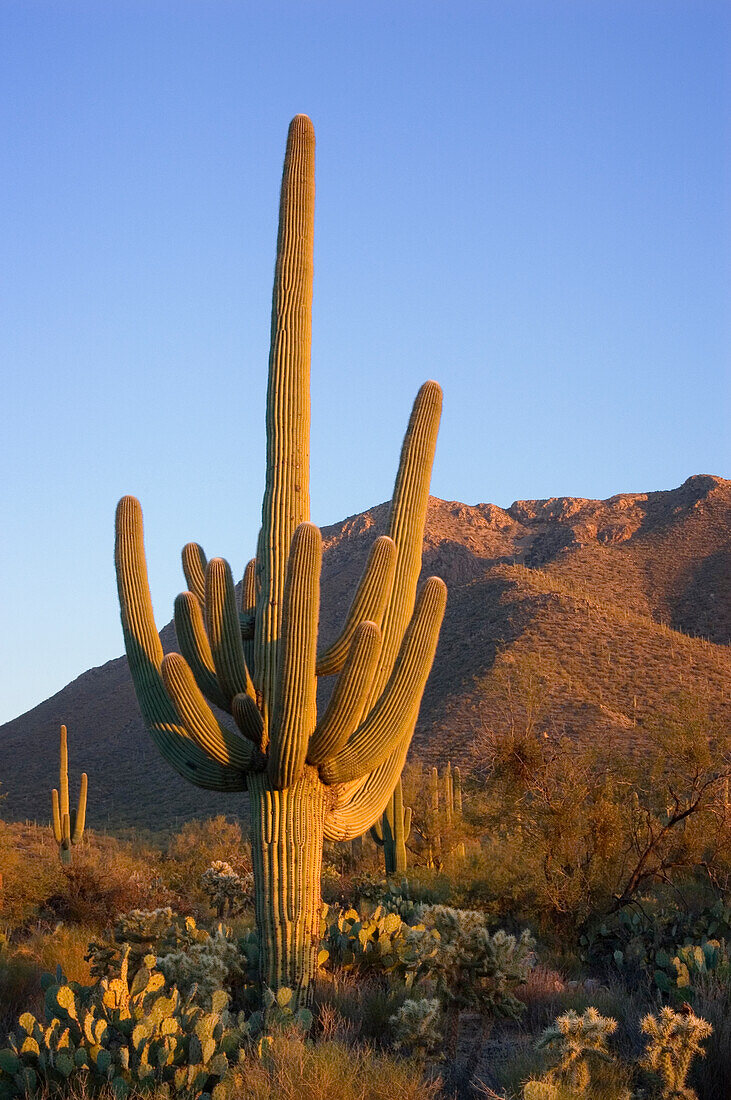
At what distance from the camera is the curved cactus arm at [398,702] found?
757cm

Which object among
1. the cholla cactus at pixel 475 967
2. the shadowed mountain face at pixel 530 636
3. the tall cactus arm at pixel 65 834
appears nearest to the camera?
the cholla cactus at pixel 475 967

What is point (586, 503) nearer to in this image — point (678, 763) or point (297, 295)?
point (678, 763)

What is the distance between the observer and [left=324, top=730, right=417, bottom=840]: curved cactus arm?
25.5 ft

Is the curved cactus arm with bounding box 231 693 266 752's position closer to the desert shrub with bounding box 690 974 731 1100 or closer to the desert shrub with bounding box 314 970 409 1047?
the desert shrub with bounding box 314 970 409 1047

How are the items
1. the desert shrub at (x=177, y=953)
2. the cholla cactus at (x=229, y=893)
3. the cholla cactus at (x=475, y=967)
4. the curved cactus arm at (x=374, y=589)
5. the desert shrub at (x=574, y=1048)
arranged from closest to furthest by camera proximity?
the desert shrub at (x=574, y=1048), the cholla cactus at (x=475, y=967), the desert shrub at (x=177, y=953), the curved cactus arm at (x=374, y=589), the cholla cactus at (x=229, y=893)

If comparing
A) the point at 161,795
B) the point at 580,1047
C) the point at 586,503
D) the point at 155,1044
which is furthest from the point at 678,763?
the point at 586,503

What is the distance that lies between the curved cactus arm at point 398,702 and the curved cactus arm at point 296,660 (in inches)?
16.2

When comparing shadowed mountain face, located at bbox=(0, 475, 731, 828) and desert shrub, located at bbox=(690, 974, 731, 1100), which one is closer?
desert shrub, located at bbox=(690, 974, 731, 1100)

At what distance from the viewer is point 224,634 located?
784 centimetres

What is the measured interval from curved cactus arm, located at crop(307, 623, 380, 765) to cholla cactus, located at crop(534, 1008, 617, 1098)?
8.28ft

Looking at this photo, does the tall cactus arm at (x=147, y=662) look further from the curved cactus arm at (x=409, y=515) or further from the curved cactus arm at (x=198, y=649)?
the curved cactus arm at (x=409, y=515)

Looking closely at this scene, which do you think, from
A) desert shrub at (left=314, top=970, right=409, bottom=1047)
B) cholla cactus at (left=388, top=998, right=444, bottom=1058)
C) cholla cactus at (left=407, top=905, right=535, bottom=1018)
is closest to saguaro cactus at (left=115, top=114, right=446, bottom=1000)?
desert shrub at (left=314, top=970, right=409, bottom=1047)

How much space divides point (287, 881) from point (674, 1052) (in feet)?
9.28

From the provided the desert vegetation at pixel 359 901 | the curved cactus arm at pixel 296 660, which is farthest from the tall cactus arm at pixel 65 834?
the curved cactus arm at pixel 296 660
